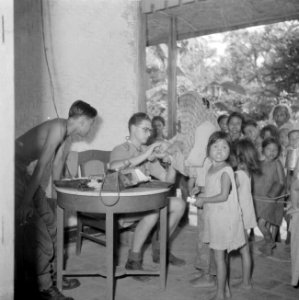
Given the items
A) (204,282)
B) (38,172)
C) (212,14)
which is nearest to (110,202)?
(38,172)

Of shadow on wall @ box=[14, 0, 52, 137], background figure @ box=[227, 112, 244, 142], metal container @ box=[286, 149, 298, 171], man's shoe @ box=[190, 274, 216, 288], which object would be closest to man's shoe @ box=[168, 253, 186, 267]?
man's shoe @ box=[190, 274, 216, 288]

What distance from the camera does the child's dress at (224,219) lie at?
3.02 metres

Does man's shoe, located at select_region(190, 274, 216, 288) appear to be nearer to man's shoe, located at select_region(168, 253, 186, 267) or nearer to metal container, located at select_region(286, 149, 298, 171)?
man's shoe, located at select_region(168, 253, 186, 267)

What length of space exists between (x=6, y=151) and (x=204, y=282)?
7.10 feet

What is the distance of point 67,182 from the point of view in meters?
3.22

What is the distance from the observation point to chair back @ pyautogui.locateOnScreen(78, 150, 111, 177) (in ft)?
13.0

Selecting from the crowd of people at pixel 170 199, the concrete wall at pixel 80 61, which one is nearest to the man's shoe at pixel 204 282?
the crowd of people at pixel 170 199

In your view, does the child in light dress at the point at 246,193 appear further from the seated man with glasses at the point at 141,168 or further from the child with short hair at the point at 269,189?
the child with short hair at the point at 269,189

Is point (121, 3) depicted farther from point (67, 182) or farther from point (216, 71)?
point (216, 71)

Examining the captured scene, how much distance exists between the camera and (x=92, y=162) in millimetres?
4043

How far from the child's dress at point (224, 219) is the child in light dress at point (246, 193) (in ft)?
0.75

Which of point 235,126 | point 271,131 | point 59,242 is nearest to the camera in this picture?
point 59,242

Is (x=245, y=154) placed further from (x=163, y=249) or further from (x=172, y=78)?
(x=172, y=78)

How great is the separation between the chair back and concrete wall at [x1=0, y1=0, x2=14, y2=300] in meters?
1.95
